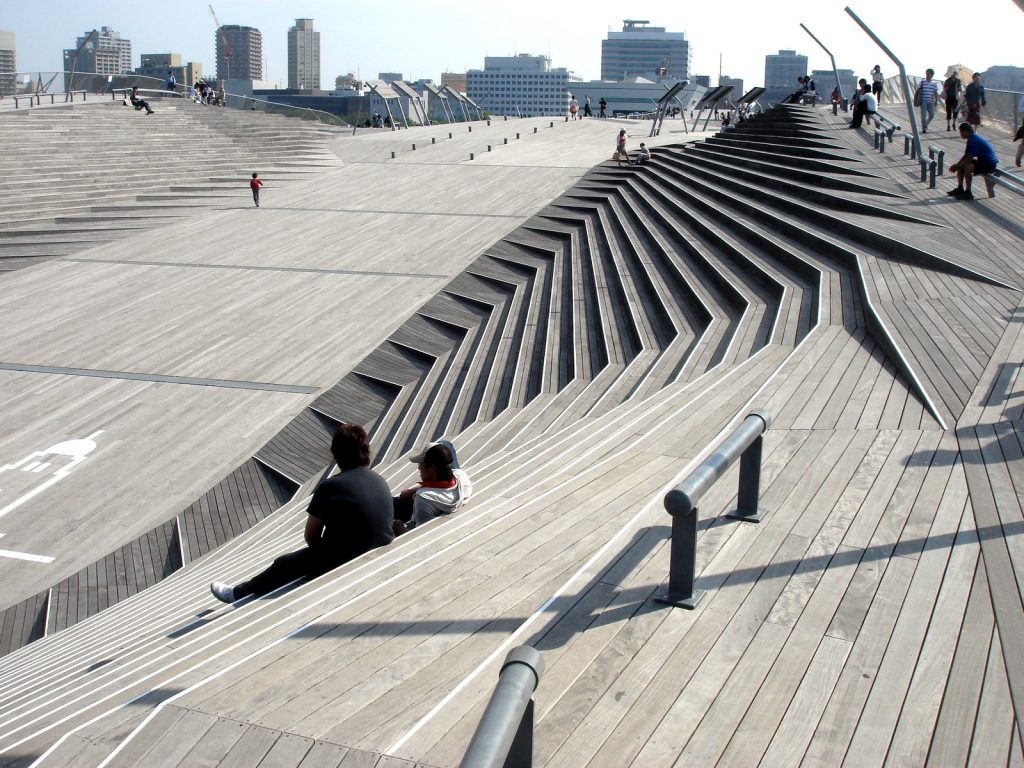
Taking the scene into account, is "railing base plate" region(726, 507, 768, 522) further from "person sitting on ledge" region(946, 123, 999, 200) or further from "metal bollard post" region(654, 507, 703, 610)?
"person sitting on ledge" region(946, 123, 999, 200)

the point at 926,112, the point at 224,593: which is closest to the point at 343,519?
the point at 224,593

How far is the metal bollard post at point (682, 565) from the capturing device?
10.3 ft

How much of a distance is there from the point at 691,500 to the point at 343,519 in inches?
82.2

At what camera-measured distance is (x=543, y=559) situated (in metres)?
3.88

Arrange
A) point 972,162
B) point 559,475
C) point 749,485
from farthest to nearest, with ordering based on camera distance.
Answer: point 972,162 < point 559,475 < point 749,485

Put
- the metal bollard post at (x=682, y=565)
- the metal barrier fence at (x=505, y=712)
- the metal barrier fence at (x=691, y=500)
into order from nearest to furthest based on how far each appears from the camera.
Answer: the metal barrier fence at (x=505, y=712)
the metal barrier fence at (x=691, y=500)
the metal bollard post at (x=682, y=565)

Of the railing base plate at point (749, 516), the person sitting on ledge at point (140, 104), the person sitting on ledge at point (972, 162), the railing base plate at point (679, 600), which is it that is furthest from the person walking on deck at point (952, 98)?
the person sitting on ledge at point (140, 104)

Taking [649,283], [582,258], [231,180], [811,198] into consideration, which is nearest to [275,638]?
[649,283]

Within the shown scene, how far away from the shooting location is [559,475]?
17.1ft

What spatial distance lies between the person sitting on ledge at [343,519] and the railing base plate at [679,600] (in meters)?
1.67

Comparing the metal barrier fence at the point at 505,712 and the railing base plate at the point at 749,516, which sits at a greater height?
the metal barrier fence at the point at 505,712

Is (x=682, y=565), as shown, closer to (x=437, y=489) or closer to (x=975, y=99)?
(x=437, y=489)

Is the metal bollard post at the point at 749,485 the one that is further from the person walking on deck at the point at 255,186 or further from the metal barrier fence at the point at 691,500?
the person walking on deck at the point at 255,186

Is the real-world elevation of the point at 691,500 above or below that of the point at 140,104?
below
